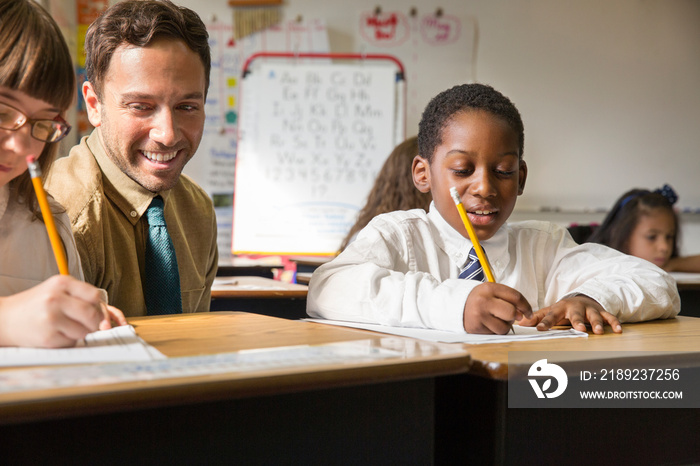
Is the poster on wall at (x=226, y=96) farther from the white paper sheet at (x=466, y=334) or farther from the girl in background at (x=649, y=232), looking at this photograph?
the white paper sheet at (x=466, y=334)

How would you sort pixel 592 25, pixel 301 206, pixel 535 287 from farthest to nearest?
pixel 592 25, pixel 301 206, pixel 535 287

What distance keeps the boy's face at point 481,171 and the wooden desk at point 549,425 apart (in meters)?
0.46

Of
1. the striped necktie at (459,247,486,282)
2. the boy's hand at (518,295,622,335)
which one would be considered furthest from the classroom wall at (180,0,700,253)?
the boy's hand at (518,295,622,335)

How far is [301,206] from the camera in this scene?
14.1 ft

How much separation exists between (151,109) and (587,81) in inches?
153

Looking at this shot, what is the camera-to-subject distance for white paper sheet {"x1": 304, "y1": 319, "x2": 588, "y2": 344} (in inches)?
37.5

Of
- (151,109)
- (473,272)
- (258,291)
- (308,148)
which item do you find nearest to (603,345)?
(473,272)

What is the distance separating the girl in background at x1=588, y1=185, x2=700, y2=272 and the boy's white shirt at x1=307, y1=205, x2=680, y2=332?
85.7 inches

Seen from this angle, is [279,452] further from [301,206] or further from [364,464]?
[301,206]

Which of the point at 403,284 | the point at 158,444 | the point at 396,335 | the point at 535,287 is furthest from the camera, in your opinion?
the point at 535,287

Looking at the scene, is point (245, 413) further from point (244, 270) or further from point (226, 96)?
point (226, 96)

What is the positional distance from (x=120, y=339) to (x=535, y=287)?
3.03 feet

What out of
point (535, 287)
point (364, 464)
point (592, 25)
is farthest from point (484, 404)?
point (592, 25)

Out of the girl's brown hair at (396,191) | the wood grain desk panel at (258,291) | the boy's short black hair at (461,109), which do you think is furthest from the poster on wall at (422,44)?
the boy's short black hair at (461,109)
